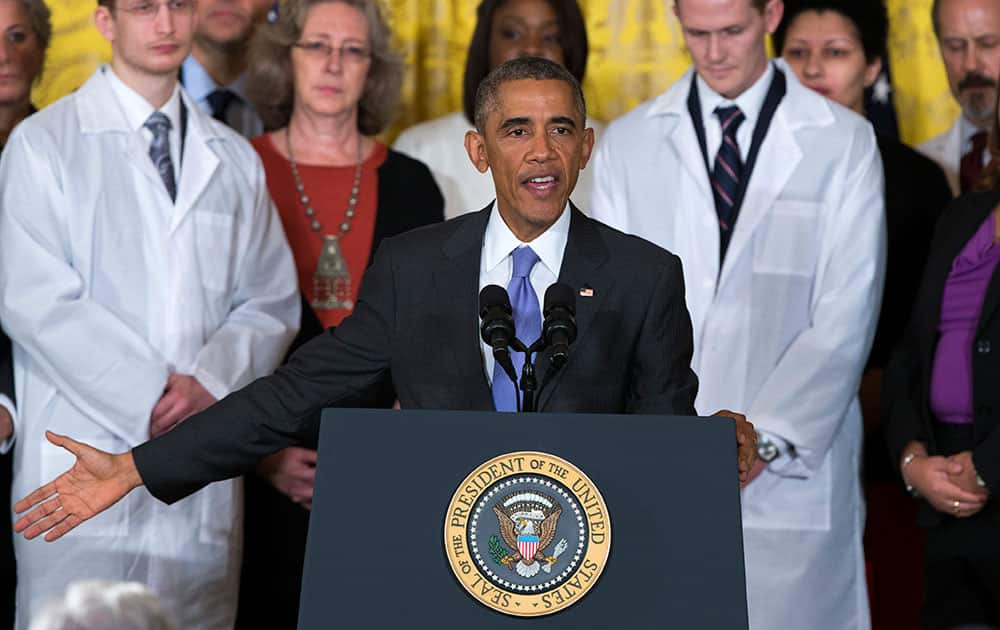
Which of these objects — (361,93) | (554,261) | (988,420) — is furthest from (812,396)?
(361,93)

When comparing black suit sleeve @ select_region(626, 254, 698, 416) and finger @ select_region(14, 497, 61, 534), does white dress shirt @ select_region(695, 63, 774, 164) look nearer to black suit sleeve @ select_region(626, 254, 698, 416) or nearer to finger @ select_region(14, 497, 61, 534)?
black suit sleeve @ select_region(626, 254, 698, 416)

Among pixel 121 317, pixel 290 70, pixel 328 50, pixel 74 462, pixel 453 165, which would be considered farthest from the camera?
pixel 453 165

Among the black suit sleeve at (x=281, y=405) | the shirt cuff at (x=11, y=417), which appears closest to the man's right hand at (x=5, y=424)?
the shirt cuff at (x=11, y=417)

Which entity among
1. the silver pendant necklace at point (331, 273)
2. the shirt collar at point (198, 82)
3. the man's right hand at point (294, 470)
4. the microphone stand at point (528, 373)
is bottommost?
the man's right hand at point (294, 470)

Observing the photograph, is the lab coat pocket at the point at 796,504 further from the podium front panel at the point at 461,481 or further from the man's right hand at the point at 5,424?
the man's right hand at the point at 5,424

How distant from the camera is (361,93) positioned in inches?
168

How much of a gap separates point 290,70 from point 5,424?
130cm

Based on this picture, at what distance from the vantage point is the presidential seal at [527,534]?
2.02 metres

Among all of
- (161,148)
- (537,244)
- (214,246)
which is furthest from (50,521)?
(161,148)

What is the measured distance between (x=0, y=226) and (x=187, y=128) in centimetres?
53

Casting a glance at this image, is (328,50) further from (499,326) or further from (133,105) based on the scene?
(499,326)

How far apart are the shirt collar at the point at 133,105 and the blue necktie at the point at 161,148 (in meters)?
0.02

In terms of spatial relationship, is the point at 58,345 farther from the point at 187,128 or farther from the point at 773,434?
the point at 773,434

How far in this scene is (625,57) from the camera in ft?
17.4
